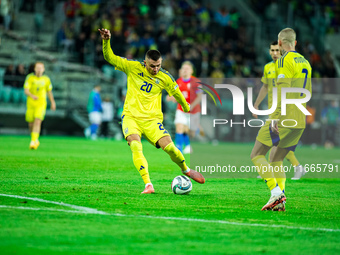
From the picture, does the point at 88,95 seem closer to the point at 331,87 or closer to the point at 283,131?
the point at 331,87

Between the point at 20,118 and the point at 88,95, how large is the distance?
3940 mm

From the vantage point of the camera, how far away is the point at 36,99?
18.1 meters

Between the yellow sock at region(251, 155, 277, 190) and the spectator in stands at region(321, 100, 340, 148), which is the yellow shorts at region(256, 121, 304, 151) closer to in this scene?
the yellow sock at region(251, 155, 277, 190)

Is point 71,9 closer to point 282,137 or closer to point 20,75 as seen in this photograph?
point 20,75

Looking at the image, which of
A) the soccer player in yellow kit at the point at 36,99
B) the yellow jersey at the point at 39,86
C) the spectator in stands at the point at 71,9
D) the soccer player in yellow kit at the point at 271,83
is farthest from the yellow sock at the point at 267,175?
the spectator in stands at the point at 71,9

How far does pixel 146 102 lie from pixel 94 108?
17.9m

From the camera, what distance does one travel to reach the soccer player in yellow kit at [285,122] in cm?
832

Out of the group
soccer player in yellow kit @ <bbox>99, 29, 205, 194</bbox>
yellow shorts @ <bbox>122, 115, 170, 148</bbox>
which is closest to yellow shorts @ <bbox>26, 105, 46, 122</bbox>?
soccer player in yellow kit @ <bbox>99, 29, 205, 194</bbox>

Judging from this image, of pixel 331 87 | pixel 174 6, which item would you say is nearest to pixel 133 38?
pixel 174 6

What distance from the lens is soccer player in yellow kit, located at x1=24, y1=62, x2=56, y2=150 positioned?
1820 cm

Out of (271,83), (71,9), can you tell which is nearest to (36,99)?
(271,83)

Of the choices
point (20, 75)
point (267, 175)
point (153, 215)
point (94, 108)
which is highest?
point (20, 75)

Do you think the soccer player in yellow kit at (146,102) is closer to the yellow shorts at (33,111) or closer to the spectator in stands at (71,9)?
the yellow shorts at (33,111)

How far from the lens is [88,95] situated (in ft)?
100
